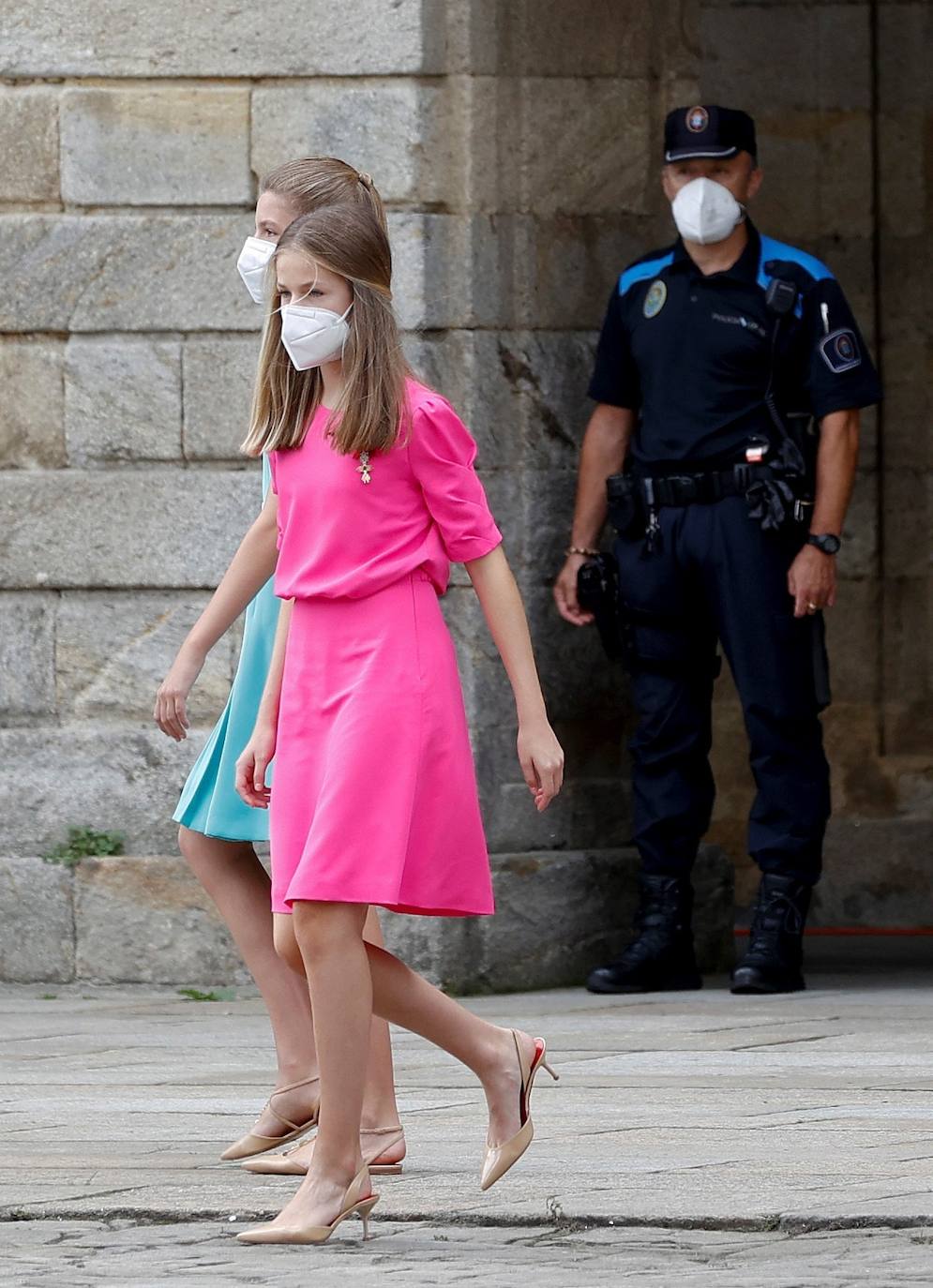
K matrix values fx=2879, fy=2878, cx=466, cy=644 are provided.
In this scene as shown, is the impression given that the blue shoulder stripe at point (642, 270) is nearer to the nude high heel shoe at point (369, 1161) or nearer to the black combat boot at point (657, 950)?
the black combat boot at point (657, 950)

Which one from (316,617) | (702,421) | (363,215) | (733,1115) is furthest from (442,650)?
(702,421)

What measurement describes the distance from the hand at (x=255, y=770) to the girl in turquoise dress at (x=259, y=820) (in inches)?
10.6

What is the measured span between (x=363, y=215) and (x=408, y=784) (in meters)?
0.94

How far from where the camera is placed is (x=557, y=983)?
7863 mm

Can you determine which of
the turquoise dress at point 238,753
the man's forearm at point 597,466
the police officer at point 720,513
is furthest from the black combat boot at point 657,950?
the turquoise dress at point 238,753

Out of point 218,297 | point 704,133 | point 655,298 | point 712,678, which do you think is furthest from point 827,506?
point 218,297

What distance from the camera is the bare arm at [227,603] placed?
16.4ft

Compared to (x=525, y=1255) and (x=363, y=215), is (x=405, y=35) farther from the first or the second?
(x=525, y=1255)

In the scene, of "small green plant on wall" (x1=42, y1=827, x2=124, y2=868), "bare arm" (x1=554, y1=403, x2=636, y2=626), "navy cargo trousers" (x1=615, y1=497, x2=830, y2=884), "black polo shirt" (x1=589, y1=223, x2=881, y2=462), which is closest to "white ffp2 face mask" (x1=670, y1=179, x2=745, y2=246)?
"black polo shirt" (x1=589, y1=223, x2=881, y2=462)

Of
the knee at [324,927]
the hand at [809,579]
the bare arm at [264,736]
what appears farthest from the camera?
the hand at [809,579]

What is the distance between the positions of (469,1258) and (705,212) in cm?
409

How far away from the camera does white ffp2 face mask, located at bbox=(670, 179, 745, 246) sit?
7.65 meters

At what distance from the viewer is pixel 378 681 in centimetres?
447

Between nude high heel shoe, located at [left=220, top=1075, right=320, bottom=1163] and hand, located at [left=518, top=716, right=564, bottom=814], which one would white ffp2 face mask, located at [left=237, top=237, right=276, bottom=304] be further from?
nude high heel shoe, located at [left=220, top=1075, right=320, bottom=1163]
